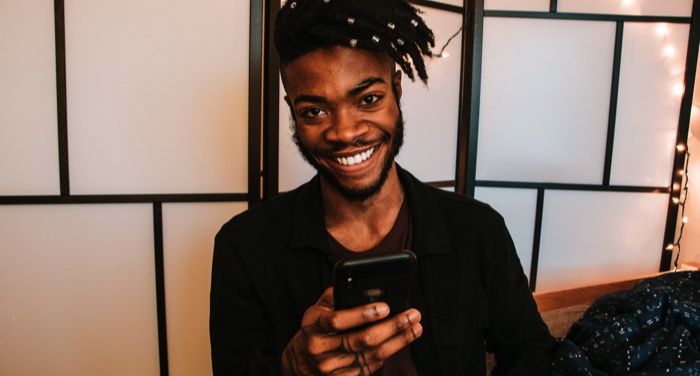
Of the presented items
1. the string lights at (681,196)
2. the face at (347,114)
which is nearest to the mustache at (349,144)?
the face at (347,114)

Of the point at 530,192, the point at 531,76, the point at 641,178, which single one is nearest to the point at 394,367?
the point at 530,192

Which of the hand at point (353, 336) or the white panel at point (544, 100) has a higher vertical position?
the white panel at point (544, 100)

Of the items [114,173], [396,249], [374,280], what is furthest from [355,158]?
[114,173]

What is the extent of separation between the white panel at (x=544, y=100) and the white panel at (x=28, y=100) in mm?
1750

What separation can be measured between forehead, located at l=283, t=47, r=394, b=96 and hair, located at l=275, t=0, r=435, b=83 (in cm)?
1

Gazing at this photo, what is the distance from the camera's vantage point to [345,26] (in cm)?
90

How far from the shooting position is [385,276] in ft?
2.08

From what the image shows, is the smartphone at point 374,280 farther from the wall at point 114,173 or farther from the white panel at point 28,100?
the white panel at point 28,100

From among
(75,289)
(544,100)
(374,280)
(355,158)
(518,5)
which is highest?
(518,5)

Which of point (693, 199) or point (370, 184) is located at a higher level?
point (370, 184)

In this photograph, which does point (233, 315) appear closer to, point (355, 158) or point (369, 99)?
point (355, 158)

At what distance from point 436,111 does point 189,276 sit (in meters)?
1.25

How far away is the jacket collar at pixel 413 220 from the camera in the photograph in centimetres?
98

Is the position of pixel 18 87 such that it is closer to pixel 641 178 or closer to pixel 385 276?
pixel 385 276
